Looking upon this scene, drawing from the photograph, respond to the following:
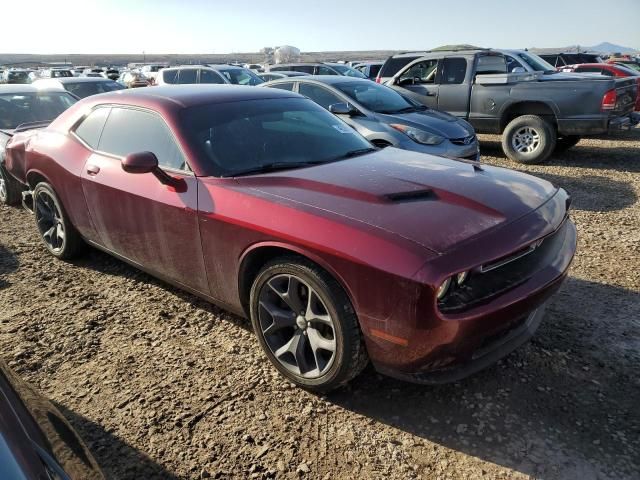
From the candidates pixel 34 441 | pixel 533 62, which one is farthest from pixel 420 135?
pixel 34 441

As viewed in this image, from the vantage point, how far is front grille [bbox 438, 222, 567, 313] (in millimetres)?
2250

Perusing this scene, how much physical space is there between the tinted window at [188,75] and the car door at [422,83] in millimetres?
6237

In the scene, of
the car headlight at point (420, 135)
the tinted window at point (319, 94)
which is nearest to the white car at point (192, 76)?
the tinted window at point (319, 94)

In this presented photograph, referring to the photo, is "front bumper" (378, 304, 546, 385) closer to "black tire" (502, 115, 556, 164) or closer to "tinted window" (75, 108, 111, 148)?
"tinted window" (75, 108, 111, 148)

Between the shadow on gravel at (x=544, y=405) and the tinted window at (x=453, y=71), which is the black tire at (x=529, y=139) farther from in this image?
the shadow on gravel at (x=544, y=405)

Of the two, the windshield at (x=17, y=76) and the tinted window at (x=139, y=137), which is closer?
the tinted window at (x=139, y=137)

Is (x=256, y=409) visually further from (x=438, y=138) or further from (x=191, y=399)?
(x=438, y=138)

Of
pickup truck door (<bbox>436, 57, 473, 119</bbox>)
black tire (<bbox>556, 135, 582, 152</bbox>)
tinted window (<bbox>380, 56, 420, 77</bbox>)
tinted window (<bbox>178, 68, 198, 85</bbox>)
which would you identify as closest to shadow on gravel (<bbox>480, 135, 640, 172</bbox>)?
black tire (<bbox>556, 135, 582, 152</bbox>)

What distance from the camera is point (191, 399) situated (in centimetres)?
276

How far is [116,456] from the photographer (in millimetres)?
2387

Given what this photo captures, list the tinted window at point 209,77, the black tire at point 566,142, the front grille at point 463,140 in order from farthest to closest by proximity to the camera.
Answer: the tinted window at point 209,77
the black tire at point 566,142
the front grille at point 463,140

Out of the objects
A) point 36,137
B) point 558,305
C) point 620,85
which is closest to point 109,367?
point 36,137

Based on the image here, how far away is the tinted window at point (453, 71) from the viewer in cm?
906

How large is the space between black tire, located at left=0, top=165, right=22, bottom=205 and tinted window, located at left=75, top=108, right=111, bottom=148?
112 inches
